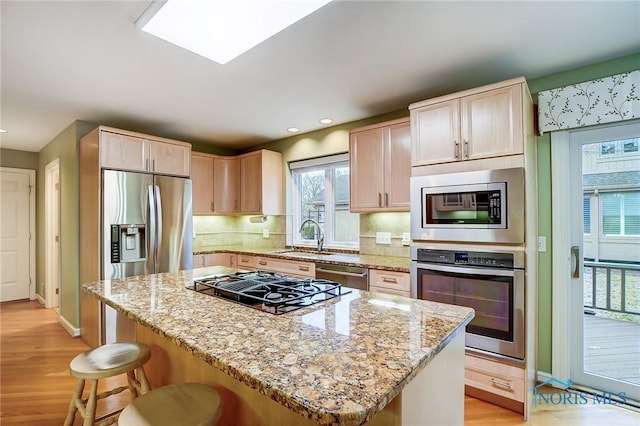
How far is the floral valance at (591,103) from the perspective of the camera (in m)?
2.15

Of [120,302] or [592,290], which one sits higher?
[120,302]

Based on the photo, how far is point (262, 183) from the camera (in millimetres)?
4230

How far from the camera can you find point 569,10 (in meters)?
1.74

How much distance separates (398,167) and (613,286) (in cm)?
182

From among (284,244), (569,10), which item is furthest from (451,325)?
(284,244)

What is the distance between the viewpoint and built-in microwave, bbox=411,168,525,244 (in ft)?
6.97

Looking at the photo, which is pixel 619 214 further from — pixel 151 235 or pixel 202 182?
pixel 202 182

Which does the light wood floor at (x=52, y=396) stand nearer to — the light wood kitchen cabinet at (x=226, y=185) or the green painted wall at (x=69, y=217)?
the green painted wall at (x=69, y=217)

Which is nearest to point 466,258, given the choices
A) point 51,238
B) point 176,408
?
point 176,408

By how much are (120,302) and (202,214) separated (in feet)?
10.1

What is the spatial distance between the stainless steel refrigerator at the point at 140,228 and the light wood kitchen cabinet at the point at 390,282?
6.95 feet

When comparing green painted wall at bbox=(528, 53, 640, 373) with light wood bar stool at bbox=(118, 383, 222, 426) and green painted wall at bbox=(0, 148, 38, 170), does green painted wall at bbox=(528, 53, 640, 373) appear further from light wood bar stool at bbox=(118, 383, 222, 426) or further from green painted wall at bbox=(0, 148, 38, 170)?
green painted wall at bbox=(0, 148, 38, 170)

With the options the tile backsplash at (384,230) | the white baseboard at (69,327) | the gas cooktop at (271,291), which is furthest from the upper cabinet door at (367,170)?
the white baseboard at (69,327)

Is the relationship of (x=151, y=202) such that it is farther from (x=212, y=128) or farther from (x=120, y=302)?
(x=120, y=302)
